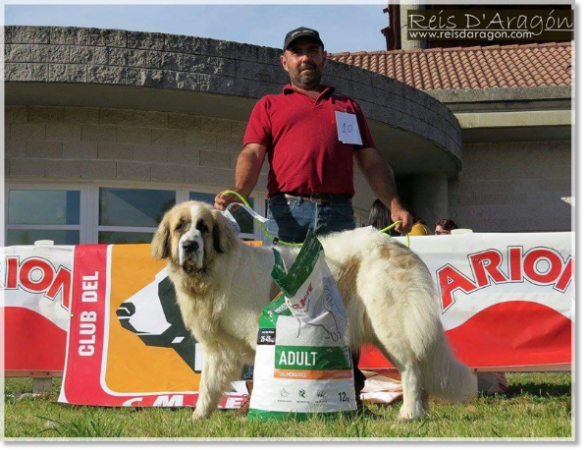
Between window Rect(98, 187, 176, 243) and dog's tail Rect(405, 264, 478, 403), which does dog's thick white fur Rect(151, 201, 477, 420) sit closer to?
dog's tail Rect(405, 264, 478, 403)

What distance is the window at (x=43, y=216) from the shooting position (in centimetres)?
1116

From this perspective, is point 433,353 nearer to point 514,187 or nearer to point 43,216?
point 43,216

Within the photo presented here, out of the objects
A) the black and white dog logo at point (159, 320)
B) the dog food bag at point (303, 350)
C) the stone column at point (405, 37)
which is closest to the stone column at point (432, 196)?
the black and white dog logo at point (159, 320)

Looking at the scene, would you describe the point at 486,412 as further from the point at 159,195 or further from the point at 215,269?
the point at 159,195

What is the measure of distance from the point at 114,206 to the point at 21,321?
4380 millimetres

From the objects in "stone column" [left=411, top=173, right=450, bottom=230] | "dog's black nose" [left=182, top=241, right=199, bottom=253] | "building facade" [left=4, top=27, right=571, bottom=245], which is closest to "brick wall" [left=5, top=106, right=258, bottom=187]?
"building facade" [left=4, top=27, right=571, bottom=245]

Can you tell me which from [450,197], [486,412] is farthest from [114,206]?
[450,197]

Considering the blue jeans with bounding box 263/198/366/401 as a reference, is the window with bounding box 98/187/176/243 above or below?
above

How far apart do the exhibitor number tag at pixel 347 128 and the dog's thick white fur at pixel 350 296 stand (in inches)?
28.0

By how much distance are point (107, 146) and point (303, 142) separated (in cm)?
689

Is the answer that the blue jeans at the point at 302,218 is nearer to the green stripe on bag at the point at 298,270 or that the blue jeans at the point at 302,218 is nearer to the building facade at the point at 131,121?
the green stripe on bag at the point at 298,270

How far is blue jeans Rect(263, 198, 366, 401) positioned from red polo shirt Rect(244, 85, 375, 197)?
0.30 feet

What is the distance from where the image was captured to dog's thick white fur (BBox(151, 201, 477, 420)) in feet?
15.9

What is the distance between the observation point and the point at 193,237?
4.73m
